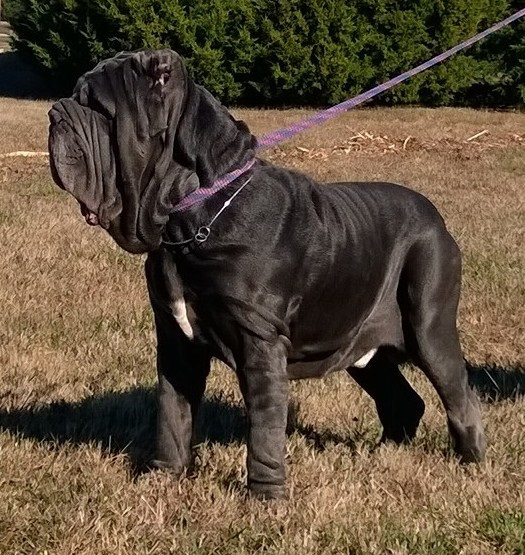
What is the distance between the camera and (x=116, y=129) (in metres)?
3.59

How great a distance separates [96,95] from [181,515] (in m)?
1.66

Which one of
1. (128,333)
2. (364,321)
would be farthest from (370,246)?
(128,333)

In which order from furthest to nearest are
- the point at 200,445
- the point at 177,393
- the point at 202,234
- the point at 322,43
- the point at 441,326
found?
the point at 322,43 < the point at 200,445 < the point at 441,326 < the point at 177,393 < the point at 202,234

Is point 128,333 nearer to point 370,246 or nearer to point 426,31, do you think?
point 370,246

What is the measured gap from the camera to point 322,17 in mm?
25469

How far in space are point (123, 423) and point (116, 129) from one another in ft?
6.86

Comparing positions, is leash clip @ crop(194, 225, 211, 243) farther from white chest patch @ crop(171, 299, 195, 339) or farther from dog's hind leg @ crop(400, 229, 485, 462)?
dog's hind leg @ crop(400, 229, 485, 462)

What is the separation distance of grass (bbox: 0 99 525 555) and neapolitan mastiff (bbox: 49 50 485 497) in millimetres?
233

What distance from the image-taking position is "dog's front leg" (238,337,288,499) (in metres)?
3.87

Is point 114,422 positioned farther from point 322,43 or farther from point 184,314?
point 322,43

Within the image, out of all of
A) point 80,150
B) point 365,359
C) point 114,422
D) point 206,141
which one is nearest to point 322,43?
point 114,422

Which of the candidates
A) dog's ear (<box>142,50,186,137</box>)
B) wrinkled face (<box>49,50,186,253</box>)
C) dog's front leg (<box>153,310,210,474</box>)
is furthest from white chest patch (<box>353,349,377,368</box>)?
dog's ear (<box>142,50,186,137</box>)

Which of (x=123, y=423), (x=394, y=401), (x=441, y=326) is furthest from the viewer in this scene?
(x=123, y=423)

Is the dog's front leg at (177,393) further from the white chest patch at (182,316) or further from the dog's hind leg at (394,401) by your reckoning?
the dog's hind leg at (394,401)
